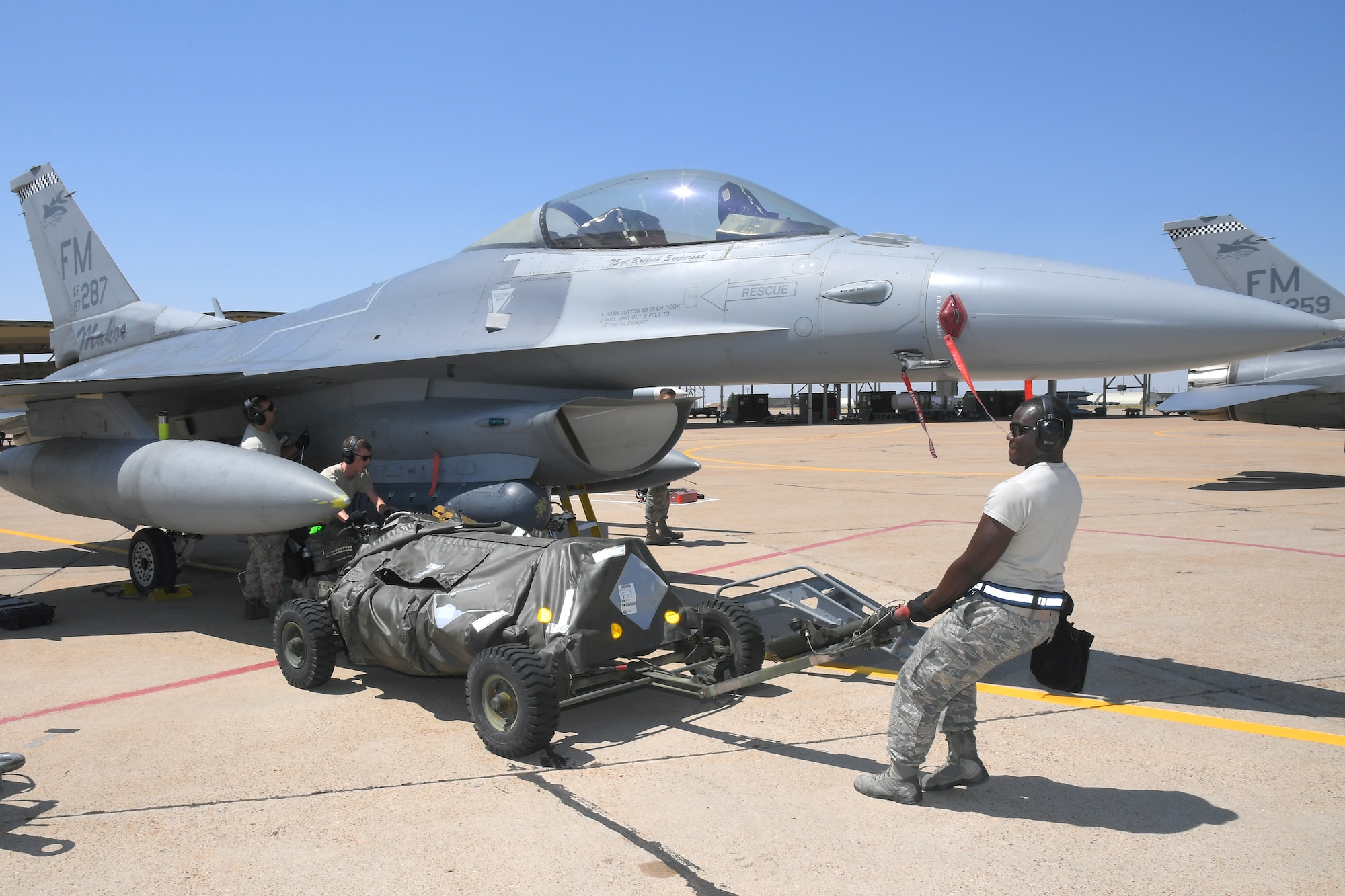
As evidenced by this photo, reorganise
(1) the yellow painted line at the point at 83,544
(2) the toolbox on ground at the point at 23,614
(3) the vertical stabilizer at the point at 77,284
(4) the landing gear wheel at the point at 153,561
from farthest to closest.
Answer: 1. (3) the vertical stabilizer at the point at 77,284
2. (1) the yellow painted line at the point at 83,544
3. (4) the landing gear wheel at the point at 153,561
4. (2) the toolbox on ground at the point at 23,614

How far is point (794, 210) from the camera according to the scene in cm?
648

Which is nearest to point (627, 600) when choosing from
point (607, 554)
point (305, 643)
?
point (607, 554)

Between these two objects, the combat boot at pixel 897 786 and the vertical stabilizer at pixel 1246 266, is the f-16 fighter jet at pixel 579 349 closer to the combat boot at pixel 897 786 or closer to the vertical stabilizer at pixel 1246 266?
the combat boot at pixel 897 786

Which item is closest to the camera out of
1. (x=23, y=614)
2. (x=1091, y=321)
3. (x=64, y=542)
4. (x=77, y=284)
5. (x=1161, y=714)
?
(x=1161, y=714)

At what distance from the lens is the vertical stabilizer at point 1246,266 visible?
53.8 ft

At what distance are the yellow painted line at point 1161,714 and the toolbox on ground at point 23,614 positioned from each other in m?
6.45

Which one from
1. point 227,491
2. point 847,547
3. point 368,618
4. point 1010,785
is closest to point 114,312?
point 227,491

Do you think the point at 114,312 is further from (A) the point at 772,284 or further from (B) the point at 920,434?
(B) the point at 920,434

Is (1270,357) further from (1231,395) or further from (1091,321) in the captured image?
(1091,321)

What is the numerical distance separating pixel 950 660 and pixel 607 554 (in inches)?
70.3

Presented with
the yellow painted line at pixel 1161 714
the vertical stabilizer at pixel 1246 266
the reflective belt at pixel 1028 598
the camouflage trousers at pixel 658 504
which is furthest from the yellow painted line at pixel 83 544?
the vertical stabilizer at pixel 1246 266

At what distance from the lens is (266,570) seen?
732 centimetres

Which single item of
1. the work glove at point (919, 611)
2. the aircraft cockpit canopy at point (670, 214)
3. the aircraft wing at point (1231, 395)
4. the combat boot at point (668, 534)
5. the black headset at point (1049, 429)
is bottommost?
the combat boot at point (668, 534)

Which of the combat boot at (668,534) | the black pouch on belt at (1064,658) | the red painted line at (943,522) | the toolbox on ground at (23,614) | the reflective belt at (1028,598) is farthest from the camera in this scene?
the combat boot at (668,534)
